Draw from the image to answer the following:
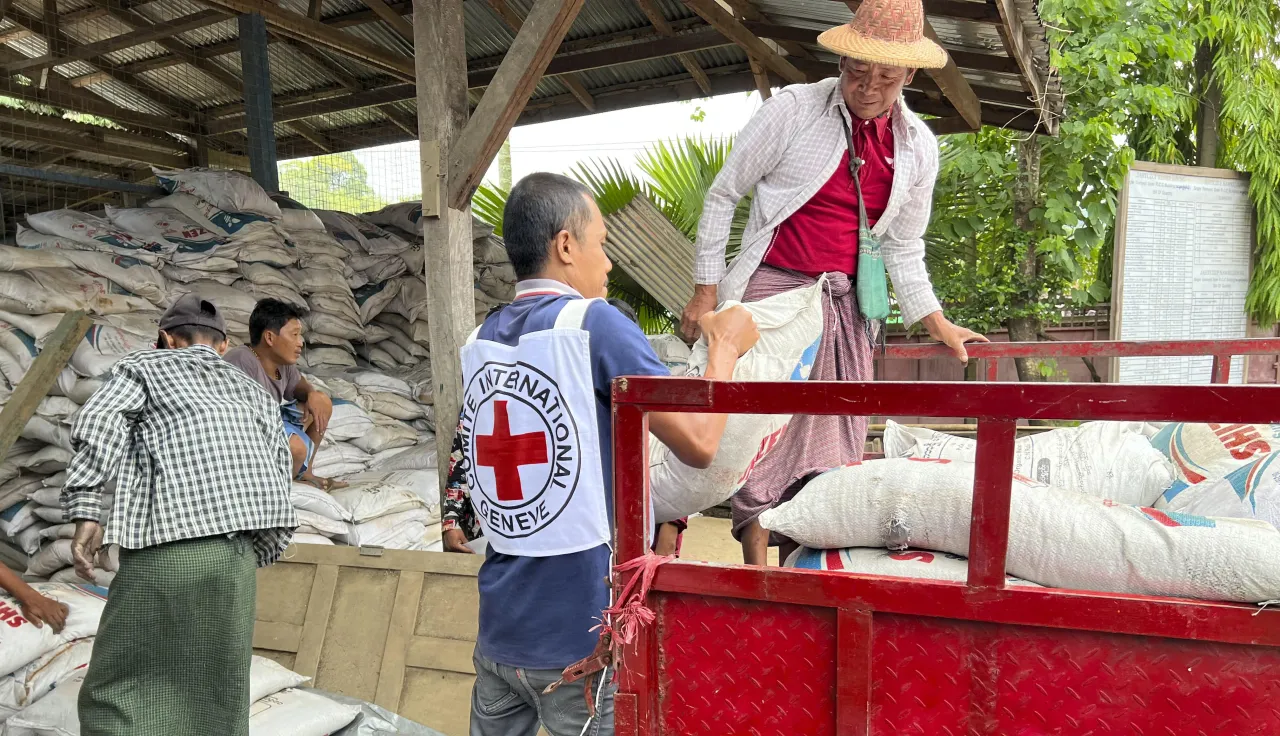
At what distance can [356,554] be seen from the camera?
3531 millimetres

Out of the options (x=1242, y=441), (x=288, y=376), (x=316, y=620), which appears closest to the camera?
(x=1242, y=441)

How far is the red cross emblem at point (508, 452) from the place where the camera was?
1.61 meters

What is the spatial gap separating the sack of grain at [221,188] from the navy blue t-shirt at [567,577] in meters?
4.54

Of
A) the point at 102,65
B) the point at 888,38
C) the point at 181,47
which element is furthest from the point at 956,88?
the point at 102,65

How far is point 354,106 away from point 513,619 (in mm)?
6910

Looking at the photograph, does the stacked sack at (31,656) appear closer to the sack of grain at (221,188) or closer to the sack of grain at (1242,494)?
the sack of grain at (221,188)

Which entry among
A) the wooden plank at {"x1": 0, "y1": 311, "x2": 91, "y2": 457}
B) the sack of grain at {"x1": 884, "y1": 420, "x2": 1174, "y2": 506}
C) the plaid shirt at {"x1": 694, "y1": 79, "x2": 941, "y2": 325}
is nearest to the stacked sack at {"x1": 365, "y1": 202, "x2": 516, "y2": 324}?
the wooden plank at {"x1": 0, "y1": 311, "x2": 91, "y2": 457}

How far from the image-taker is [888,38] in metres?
2.41

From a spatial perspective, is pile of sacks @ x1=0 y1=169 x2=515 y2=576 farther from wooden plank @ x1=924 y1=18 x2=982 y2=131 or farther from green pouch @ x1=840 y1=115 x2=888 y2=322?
wooden plank @ x1=924 y1=18 x2=982 y2=131

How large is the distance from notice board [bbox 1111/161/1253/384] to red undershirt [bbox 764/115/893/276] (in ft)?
13.0

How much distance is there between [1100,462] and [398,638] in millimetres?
2377

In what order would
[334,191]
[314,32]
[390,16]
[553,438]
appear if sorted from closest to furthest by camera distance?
[553,438] < [390,16] < [314,32] < [334,191]

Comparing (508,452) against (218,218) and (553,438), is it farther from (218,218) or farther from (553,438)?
(218,218)

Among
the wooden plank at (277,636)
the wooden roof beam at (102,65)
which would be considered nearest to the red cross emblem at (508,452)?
the wooden plank at (277,636)
